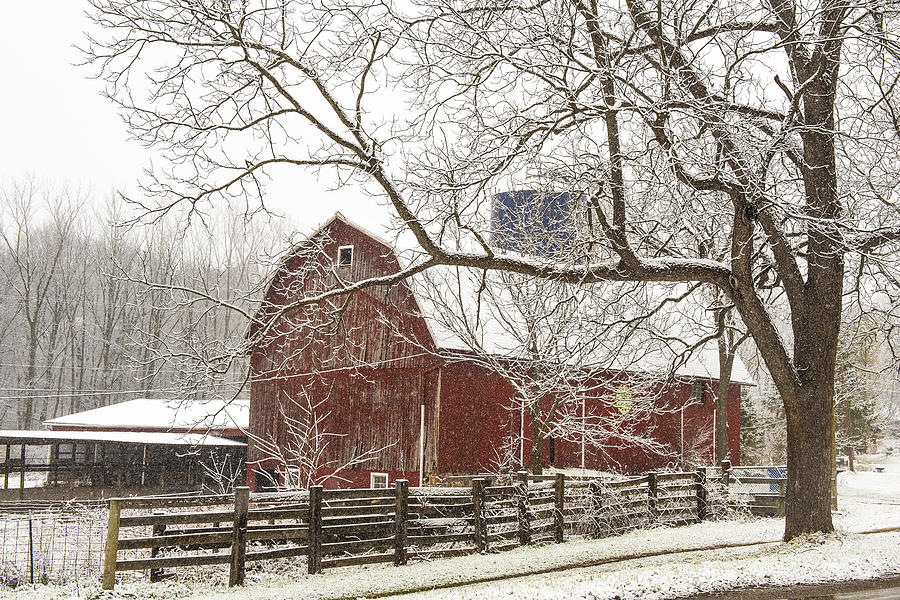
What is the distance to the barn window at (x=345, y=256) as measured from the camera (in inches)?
859

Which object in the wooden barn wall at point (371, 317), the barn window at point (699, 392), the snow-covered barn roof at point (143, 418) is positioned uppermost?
the wooden barn wall at point (371, 317)

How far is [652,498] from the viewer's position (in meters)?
16.1

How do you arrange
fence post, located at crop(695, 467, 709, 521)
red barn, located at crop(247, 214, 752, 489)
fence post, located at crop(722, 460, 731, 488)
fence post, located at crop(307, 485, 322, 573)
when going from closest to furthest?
fence post, located at crop(307, 485, 322, 573) → fence post, located at crop(695, 467, 709, 521) → fence post, located at crop(722, 460, 731, 488) → red barn, located at crop(247, 214, 752, 489)

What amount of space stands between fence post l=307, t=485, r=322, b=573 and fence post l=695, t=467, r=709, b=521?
10147 millimetres

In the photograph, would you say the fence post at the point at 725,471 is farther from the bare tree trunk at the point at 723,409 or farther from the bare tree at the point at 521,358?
the bare tree trunk at the point at 723,409

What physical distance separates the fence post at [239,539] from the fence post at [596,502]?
721 centimetres

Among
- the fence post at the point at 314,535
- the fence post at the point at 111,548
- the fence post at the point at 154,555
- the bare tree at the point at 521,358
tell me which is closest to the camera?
the fence post at the point at 111,548

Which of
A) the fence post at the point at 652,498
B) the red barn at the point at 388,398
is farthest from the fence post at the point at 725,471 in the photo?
the fence post at the point at 652,498

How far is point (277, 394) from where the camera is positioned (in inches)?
978

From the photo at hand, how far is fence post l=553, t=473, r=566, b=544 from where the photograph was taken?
559 inches

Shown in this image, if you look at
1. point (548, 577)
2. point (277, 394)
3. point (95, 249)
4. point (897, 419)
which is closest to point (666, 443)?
point (277, 394)

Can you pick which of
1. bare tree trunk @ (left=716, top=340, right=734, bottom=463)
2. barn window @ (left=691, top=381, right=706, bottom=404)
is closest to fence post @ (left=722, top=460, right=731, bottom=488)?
bare tree trunk @ (left=716, top=340, right=734, bottom=463)

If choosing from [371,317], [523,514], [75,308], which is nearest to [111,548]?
[523,514]

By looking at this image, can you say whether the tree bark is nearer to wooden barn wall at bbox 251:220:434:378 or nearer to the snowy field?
the snowy field
